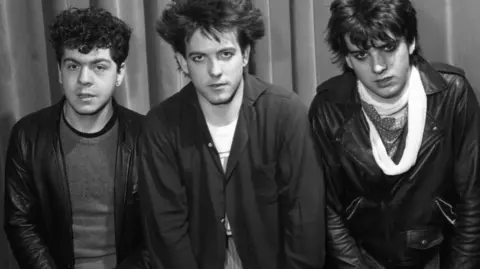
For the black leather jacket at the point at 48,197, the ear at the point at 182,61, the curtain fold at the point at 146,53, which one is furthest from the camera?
the curtain fold at the point at 146,53

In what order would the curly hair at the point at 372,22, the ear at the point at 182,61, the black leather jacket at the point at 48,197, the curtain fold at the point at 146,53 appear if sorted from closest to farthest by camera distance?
the curly hair at the point at 372,22 → the ear at the point at 182,61 → the black leather jacket at the point at 48,197 → the curtain fold at the point at 146,53

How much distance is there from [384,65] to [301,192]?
386mm

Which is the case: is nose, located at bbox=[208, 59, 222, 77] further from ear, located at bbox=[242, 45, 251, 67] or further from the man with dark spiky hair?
the man with dark spiky hair

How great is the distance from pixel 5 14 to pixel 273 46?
85 centimetres

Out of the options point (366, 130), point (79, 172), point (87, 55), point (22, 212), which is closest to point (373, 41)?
point (366, 130)

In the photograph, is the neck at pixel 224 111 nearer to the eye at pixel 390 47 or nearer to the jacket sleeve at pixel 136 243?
the jacket sleeve at pixel 136 243

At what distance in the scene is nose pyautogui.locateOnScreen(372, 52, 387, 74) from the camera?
5.47ft

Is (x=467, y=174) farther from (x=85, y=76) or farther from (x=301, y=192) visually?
(x=85, y=76)

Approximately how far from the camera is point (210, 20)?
1.70 m

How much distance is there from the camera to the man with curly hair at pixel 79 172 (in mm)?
1860

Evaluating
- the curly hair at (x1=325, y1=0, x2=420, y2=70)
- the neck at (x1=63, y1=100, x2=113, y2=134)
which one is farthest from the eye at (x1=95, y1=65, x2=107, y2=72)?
the curly hair at (x1=325, y1=0, x2=420, y2=70)

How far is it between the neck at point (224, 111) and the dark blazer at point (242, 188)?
0.8 inches

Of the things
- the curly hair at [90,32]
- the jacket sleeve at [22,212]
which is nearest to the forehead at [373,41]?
the curly hair at [90,32]

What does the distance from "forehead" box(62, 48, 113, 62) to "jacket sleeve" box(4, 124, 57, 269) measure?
0.88 ft
